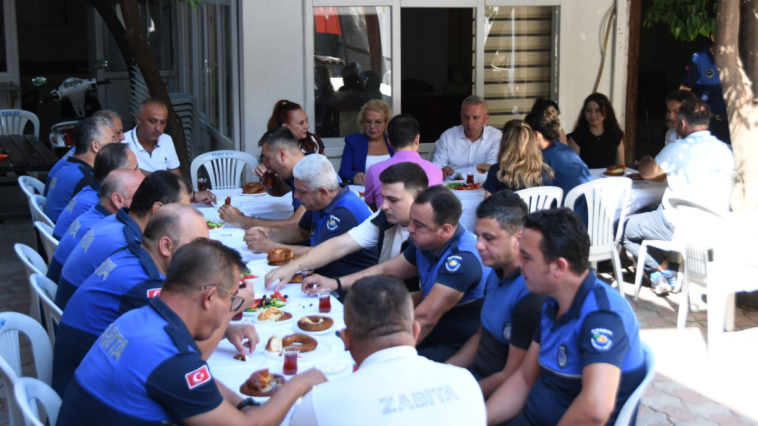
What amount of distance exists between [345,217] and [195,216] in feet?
4.32

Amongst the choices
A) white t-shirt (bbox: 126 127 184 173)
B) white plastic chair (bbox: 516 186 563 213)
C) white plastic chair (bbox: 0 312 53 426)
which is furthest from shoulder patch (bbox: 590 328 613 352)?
white t-shirt (bbox: 126 127 184 173)

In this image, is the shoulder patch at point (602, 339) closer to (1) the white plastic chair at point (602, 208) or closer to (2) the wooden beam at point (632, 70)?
(1) the white plastic chair at point (602, 208)

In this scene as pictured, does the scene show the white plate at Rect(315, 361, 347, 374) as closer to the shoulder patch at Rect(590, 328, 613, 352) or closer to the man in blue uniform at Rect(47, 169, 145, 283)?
the shoulder patch at Rect(590, 328, 613, 352)

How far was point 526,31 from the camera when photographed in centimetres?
744

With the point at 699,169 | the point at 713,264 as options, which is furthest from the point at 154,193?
the point at 699,169

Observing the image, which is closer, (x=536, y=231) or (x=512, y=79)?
(x=536, y=231)

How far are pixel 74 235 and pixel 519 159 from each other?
2957 mm

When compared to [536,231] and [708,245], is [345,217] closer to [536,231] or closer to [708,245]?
[536,231]

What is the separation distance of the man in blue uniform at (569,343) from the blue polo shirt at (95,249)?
1716 millimetres

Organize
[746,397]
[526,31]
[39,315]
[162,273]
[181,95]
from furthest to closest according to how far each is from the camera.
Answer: [181,95] < [526,31] < [746,397] < [39,315] < [162,273]

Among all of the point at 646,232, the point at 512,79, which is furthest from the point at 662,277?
the point at 512,79

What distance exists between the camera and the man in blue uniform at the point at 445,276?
10.1 ft

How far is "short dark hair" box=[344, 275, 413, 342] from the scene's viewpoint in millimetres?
1895

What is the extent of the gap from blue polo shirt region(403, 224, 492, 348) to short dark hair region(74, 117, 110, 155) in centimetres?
306
